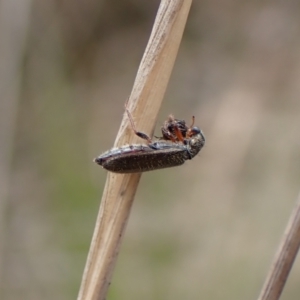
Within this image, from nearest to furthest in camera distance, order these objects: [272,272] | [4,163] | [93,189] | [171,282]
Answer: [272,272]
[4,163]
[171,282]
[93,189]

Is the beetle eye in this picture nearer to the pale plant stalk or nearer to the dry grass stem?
the pale plant stalk

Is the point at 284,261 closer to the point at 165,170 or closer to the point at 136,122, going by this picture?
the point at 136,122

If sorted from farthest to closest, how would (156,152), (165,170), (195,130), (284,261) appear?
1. (165,170)
2. (195,130)
3. (156,152)
4. (284,261)

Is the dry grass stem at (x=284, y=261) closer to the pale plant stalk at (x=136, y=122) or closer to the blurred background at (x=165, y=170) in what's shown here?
the pale plant stalk at (x=136, y=122)

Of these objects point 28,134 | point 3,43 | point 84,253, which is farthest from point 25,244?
point 3,43

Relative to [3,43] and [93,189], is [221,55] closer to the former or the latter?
[93,189]

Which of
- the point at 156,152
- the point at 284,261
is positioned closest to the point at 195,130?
the point at 156,152

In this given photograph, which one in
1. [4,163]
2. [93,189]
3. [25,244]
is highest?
[4,163]
